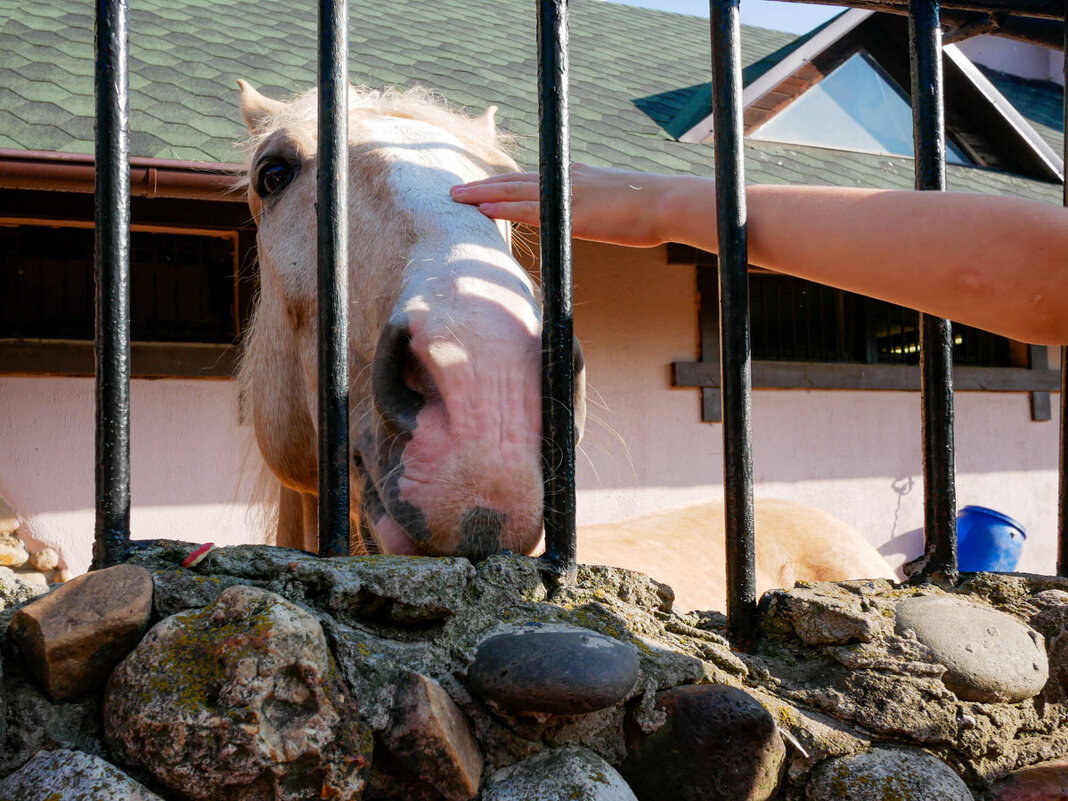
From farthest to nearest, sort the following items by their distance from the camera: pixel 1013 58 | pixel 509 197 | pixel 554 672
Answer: pixel 1013 58, pixel 509 197, pixel 554 672

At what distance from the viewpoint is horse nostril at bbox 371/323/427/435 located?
129cm

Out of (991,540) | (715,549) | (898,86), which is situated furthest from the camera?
(898,86)

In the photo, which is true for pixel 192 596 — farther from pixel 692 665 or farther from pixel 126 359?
pixel 692 665

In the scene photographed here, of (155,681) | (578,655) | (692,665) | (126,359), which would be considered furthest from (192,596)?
(692,665)

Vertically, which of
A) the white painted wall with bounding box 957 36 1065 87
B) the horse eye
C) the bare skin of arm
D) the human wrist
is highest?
the white painted wall with bounding box 957 36 1065 87

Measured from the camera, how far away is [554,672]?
0.81 metres

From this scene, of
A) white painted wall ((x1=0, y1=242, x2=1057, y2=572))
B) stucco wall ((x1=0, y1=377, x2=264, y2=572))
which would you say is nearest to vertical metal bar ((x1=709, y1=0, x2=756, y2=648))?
white painted wall ((x1=0, y1=242, x2=1057, y2=572))

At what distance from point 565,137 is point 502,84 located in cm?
615

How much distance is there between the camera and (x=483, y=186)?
5.09 feet

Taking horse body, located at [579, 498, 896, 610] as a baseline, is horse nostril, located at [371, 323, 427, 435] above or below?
above

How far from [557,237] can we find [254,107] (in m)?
1.85

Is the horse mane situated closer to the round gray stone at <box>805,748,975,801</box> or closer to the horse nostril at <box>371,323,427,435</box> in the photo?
the horse nostril at <box>371,323,427,435</box>

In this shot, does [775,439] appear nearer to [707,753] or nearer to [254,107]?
[254,107]

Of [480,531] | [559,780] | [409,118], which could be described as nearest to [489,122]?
[409,118]
